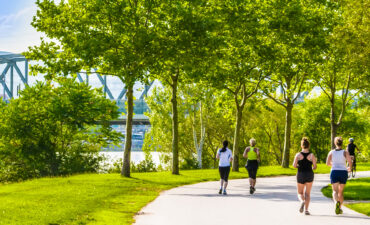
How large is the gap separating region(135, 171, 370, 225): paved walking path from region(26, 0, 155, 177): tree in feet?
23.0

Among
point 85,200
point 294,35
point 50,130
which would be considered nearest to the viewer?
point 85,200

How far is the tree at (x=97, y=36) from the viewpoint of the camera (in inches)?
885

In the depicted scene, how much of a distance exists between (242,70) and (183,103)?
100 feet

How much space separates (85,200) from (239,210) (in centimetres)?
514

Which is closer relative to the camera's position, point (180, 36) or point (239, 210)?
point (239, 210)

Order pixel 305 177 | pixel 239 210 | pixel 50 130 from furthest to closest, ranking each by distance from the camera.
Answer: pixel 50 130
pixel 239 210
pixel 305 177

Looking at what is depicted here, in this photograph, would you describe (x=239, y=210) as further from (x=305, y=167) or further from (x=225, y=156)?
(x=225, y=156)

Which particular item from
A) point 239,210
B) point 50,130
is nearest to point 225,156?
point 239,210

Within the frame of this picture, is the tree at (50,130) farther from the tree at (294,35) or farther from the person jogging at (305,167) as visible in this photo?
the person jogging at (305,167)

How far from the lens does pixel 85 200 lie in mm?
15867

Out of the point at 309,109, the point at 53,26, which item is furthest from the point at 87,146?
the point at 309,109

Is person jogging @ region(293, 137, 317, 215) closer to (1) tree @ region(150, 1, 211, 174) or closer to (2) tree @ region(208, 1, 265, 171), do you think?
(1) tree @ region(150, 1, 211, 174)

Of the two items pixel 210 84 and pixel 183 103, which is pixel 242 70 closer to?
pixel 210 84

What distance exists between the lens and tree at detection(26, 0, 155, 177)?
22.5 metres
